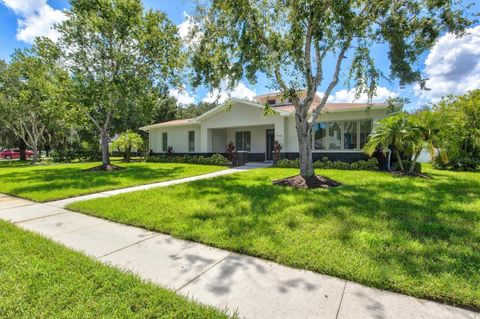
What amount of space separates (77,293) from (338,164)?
13.2 metres

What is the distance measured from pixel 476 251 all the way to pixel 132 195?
767 centimetres

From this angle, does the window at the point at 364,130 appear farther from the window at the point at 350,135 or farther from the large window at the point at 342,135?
the window at the point at 350,135

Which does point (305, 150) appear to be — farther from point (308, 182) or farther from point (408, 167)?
point (408, 167)

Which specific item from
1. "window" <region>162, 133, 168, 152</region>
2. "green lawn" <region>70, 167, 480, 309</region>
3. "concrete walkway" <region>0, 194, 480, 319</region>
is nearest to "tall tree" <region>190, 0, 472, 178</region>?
"green lawn" <region>70, 167, 480, 309</region>

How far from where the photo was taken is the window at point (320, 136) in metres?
15.2

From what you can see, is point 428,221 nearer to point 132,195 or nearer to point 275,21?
point 132,195

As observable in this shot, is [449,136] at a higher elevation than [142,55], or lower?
lower

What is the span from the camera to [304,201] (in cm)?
638

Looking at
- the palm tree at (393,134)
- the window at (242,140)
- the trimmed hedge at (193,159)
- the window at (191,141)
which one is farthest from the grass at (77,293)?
the window at (191,141)

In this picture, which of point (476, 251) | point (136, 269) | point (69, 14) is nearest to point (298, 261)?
point (136, 269)

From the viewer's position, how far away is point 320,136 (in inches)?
605

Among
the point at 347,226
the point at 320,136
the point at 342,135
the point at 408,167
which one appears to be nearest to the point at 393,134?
the point at 408,167

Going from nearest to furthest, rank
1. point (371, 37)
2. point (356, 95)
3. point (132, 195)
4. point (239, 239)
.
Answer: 1. point (239, 239)
2. point (132, 195)
3. point (371, 37)
4. point (356, 95)

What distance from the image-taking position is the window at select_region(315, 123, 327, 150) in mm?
15164
